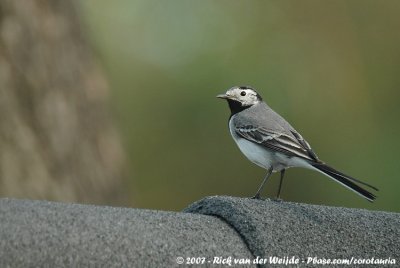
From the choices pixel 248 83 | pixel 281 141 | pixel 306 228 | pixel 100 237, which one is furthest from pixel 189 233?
pixel 248 83

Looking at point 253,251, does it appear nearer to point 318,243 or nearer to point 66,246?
point 318,243

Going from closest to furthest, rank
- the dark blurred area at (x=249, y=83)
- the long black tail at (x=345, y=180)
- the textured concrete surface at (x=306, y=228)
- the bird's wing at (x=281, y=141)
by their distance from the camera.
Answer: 1. the textured concrete surface at (x=306, y=228)
2. the long black tail at (x=345, y=180)
3. the bird's wing at (x=281, y=141)
4. the dark blurred area at (x=249, y=83)

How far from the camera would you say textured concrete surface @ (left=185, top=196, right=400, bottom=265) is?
3348 mm

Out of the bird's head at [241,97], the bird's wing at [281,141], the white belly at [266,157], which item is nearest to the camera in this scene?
the bird's wing at [281,141]

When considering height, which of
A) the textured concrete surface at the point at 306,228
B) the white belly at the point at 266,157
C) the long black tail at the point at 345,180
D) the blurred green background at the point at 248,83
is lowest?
the blurred green background at the point at 248,83

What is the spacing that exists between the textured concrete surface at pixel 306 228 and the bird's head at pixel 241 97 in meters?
3.47

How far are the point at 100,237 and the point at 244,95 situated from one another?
4.41 m

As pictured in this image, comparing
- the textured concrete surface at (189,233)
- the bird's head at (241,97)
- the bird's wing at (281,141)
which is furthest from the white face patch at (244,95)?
the textured concrete surface at (189,233)

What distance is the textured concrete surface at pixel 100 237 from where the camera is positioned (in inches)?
111

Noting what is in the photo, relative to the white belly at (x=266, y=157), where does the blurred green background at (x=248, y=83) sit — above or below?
below

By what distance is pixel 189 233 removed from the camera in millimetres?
3174

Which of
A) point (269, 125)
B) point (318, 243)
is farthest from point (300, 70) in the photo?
point (318, 243)

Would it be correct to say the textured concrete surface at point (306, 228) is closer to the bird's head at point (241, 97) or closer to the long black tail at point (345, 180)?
the long black tail at point (345, 180)

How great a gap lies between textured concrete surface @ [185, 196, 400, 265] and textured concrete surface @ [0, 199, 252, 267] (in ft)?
0.33
